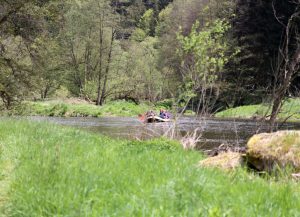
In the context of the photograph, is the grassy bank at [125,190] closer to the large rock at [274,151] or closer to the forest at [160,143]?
the forest at [160,143]

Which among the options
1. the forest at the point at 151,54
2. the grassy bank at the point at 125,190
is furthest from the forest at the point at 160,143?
the forest at the point at 151,54

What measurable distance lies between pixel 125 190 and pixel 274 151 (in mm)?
4547

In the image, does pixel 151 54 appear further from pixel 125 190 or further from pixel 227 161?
pixel 125 190

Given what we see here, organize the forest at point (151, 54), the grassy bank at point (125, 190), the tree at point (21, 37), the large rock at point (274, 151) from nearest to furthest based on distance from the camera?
the grassy bank at point (125, 190)
the large rock at point (274, 151)
the tree at point (21, 37)
the forest at point (151, 54)

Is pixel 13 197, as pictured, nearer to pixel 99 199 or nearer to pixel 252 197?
pixel 99 199

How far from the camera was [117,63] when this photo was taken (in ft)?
179

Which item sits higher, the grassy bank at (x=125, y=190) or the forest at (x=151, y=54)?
the forest at (x=151, y=54)

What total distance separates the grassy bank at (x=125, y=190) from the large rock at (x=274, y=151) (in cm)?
156

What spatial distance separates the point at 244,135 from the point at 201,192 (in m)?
15.3

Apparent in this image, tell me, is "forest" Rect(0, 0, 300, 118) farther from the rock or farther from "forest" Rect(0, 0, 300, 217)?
the rock

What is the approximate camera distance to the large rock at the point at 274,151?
Result: 876 cm

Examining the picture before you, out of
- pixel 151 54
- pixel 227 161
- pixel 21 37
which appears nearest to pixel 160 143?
pixel 227 161

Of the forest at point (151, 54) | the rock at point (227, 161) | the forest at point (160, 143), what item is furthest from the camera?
the forest at point (151, 54)

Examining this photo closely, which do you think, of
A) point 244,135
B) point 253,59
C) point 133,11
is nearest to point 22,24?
point 244,135
